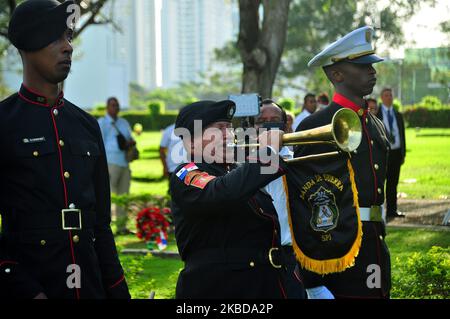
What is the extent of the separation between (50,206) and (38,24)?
0.81 metres

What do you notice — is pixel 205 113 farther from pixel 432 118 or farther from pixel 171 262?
pixel 432 118

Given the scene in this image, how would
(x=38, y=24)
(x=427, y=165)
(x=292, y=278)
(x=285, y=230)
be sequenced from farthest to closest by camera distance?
(x=427, y=165) < (x=285, y=230) < (x=292, y=278) < (x=38, y=24)

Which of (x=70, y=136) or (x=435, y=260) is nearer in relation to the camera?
(x=70, y=136)

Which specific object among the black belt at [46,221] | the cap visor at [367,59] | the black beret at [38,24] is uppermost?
the black beret at [38,24]

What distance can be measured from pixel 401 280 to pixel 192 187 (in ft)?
12.6

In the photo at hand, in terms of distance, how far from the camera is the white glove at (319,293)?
4949 mm

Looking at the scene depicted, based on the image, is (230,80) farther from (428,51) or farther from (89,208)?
(89,208)

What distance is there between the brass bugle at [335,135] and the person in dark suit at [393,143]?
821 centimetres

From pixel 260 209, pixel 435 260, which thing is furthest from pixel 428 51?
pixel 260 209

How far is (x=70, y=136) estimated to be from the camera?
13.0 feet

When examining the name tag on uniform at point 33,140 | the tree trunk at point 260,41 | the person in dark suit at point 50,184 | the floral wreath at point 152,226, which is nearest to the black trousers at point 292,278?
the person in dark suit at point 50,184

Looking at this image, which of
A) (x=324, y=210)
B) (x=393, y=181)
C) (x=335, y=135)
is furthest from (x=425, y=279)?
(x=393, y=181)

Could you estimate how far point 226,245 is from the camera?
4.05 meters

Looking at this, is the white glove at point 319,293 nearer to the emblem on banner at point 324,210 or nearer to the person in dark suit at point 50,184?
the emblem on banner at point 324,210
